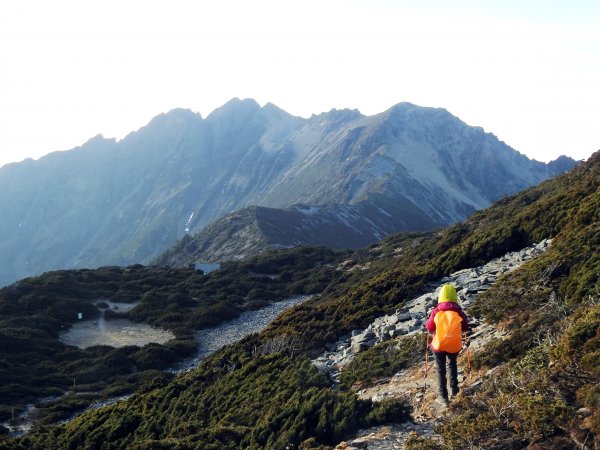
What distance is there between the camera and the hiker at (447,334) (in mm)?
9375

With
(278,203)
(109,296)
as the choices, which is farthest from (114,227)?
(109,296)

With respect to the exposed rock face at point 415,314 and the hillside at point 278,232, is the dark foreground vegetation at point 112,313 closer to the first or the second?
the exposed rock face at point 415,314

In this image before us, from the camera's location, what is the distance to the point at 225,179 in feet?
590

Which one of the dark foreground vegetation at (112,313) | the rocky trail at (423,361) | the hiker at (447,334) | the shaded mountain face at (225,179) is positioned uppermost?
the shaded mountain face at (225,179)

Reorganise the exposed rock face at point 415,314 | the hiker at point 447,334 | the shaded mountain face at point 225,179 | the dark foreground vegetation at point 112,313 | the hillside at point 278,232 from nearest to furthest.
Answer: the hiker at point 447,334
the exposed rock face at point 415,314
the dark foreground vegetation at point 112,313
the hillside at point 278,232
the shaded mountain face at point 225,179

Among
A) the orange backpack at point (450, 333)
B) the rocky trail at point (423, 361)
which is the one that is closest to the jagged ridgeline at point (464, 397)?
the rocky trail at point (423, 361)

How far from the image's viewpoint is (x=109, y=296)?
133 ft

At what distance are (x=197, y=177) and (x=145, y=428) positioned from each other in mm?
170100

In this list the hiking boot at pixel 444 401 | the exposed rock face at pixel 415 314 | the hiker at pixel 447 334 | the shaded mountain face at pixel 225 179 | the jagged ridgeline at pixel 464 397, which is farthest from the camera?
the shaded mountain face at pixel 225 179

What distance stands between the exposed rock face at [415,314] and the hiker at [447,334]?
4.12 meters

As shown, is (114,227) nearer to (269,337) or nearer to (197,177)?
(197,177)

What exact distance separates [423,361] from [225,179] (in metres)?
171

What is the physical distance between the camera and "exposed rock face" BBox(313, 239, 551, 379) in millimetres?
14461

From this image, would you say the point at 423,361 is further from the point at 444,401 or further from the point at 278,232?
the point at 278,232
